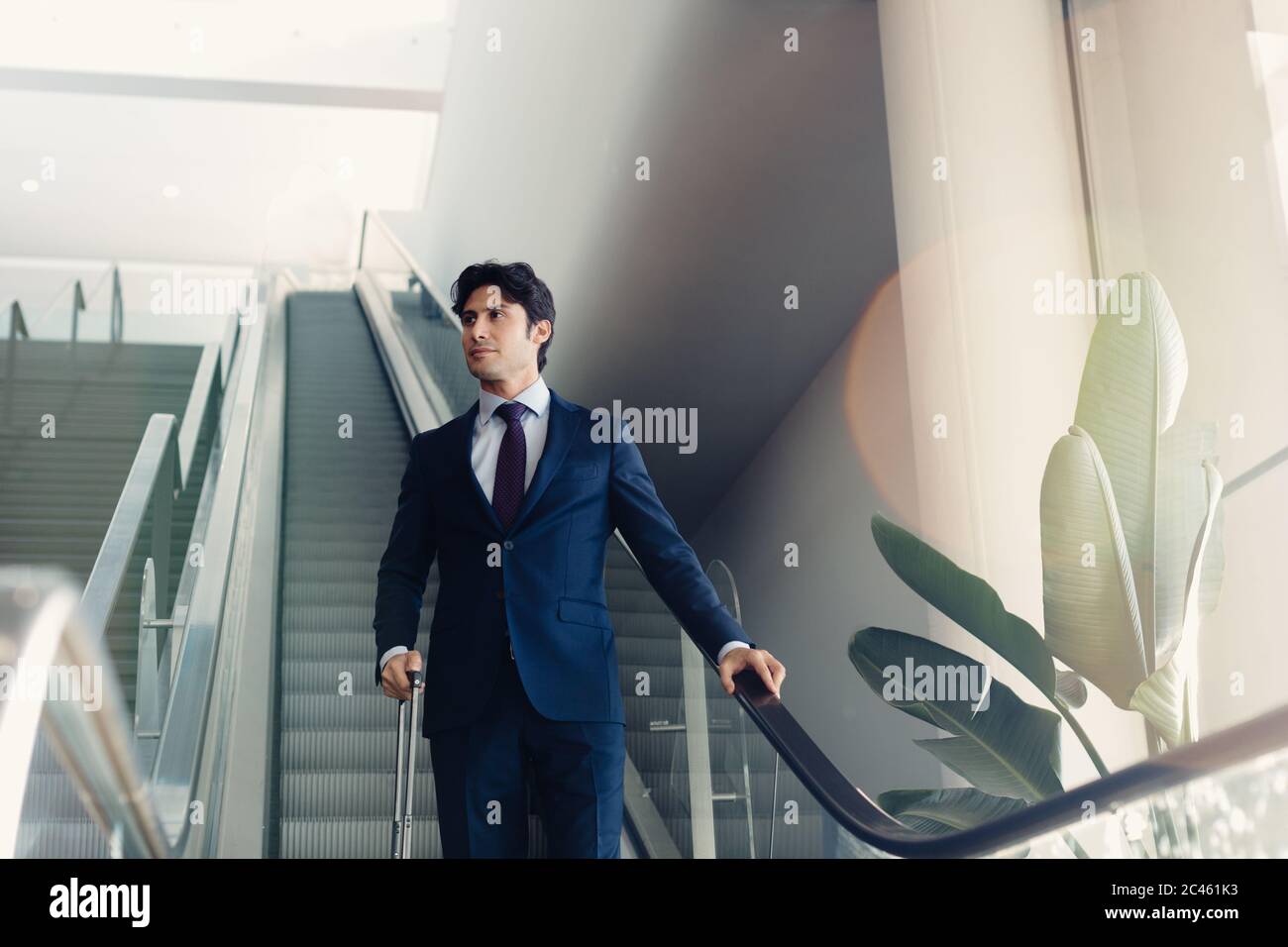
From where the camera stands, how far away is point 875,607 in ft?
20.4

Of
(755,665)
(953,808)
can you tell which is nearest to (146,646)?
(755,665)

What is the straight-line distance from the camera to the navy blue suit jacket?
7.08ft

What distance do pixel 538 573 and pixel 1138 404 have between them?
1572 millimetres

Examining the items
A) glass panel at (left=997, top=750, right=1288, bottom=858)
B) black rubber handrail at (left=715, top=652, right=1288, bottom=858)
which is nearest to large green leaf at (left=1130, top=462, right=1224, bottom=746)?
glass panel at (left=997, top=750, right=1288, bottom=858)

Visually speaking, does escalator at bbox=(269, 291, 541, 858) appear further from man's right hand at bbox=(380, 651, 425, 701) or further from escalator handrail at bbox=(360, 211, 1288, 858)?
escalator handrail at bbox=(360, 211, 1288, 858)

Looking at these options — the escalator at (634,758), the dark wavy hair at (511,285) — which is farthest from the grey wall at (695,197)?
the dark wavy hair at (511,285)

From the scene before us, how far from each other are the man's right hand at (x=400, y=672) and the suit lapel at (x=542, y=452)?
0.95 feet

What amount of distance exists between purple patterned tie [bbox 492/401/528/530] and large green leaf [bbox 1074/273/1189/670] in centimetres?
143

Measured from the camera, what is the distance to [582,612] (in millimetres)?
2242

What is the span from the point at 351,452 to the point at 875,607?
285 cm

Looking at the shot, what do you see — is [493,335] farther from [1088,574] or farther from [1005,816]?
[1088,574]

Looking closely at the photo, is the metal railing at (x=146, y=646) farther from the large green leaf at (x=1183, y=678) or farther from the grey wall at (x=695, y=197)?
the large green leaf at (x=1183, y=678)
